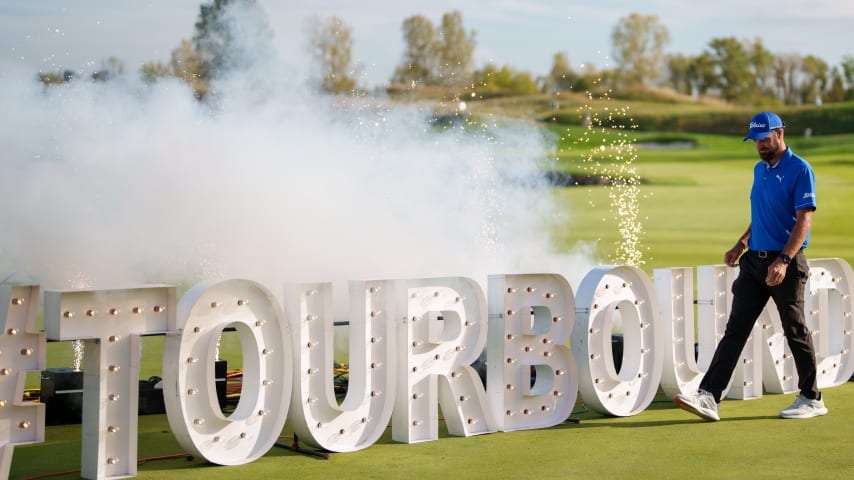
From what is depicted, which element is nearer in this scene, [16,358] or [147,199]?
[16,358]

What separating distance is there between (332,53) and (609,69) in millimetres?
13686

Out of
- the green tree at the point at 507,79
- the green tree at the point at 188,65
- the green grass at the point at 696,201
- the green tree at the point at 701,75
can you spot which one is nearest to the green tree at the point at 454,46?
the green tree at the point at 507,79

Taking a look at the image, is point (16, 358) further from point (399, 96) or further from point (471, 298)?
point (399, 96)

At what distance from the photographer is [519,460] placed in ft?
18.4

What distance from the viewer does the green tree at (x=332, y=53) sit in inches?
609

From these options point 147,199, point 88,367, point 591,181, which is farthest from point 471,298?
point 591,181

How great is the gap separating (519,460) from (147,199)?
579 centimetres

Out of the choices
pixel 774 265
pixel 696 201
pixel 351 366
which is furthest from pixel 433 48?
pixel 351 366

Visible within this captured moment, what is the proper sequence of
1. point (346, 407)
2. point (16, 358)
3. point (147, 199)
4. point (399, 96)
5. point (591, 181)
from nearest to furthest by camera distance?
point (16, 358) → point (346, 407) → point (147, 199) → point (399, 96) → point (591, 181)

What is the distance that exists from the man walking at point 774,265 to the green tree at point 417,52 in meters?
16.6

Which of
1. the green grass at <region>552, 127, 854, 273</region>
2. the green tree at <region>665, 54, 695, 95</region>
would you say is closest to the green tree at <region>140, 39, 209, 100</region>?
the green grass at <region>552, 127, 854, 273</region>

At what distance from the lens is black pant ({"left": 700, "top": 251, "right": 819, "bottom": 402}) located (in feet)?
21.2

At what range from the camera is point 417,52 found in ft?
77.5

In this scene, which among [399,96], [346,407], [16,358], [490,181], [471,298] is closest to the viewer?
[16,358]
